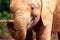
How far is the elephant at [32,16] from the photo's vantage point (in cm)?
246

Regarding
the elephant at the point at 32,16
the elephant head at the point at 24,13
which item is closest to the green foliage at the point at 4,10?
the elephant at the point at 32,16

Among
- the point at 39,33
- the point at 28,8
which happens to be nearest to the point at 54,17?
the point at 39,33

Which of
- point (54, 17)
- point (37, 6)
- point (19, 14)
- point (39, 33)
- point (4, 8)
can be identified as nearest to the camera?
point (19, 14)

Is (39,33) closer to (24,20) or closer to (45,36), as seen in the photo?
(45,36)

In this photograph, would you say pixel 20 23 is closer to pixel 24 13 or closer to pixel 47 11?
pixel 24 13

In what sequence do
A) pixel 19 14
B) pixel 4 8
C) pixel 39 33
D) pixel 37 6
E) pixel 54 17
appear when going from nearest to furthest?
pixel 19 14, pixel 37 6, pixel 39 33, pixel 54 17, pixel 4 8

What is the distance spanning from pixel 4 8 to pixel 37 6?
190 cm

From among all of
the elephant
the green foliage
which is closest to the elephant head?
the elephant

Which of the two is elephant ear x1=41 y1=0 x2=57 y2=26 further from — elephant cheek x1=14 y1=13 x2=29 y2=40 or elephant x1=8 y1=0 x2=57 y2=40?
elephant cheek x1=14 y1=13 x2=29 y2=40

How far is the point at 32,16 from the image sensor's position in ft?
8.68

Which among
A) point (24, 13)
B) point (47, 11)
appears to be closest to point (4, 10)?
point (47, 11)

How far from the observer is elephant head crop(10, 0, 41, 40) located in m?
2.44

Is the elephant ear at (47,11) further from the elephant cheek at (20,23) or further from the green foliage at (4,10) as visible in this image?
the green foliage at (4,10)

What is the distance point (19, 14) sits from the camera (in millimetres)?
2451
